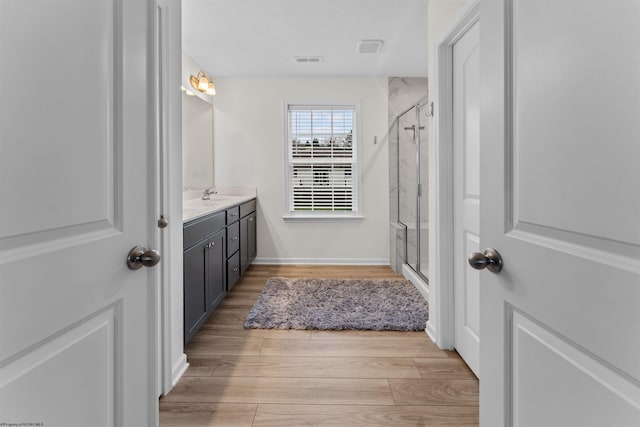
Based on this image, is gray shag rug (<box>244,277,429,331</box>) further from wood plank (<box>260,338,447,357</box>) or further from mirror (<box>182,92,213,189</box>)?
mirror (<box>182,92,213,189</box>)

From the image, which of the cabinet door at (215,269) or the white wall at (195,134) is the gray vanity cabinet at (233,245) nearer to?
the cabinet door at (215,269)

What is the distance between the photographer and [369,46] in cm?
345

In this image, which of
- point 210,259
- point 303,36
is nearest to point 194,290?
point 210,259

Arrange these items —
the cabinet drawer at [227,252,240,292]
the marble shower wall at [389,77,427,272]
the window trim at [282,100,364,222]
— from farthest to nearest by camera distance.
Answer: the window trim at [282,100,364,222], the marble shower wall at [389,77,427,272], the cabinet drawer at [227,252,240,292]

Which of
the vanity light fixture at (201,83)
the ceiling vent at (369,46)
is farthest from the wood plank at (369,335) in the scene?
the vanity light fixture at (201,83)

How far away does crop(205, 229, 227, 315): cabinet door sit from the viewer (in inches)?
100.0

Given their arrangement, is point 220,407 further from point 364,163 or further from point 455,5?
point 364,163

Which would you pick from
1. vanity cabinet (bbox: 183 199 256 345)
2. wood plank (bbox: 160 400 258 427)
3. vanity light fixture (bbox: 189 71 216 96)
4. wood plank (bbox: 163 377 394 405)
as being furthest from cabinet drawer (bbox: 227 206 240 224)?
wood plank (bbox: 160 400 258 427)

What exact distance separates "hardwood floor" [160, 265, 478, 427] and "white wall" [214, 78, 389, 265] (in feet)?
6.77

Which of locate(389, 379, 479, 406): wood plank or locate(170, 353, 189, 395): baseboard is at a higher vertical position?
locate(170, 353, 189, 395): baseboard
